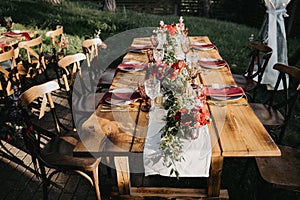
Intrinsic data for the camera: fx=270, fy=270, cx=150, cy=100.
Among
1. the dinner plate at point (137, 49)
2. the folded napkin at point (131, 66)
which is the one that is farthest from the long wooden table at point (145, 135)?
the dinner plate at point (137, 49)

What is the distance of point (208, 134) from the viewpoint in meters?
1.62

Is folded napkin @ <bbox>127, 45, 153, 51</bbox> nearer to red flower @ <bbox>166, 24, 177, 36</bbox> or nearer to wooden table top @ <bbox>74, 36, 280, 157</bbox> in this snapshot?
red flower @ <bbox>166, 24, 177, 36</bbox>

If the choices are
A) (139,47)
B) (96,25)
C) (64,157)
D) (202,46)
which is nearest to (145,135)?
(64,157)

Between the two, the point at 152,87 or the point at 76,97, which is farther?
the point at 76,97

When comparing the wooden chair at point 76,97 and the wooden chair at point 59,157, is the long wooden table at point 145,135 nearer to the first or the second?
the wooden chair at point 59,157

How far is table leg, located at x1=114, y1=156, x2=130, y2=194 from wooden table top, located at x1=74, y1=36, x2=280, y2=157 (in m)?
0.22

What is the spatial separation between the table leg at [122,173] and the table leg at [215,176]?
555 mm

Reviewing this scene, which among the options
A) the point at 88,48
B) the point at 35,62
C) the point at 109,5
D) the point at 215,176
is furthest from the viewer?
the point at 109,5

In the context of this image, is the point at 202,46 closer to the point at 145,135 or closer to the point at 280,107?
the point at 280,107

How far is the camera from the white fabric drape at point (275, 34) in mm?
4066

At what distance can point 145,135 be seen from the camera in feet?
5.38

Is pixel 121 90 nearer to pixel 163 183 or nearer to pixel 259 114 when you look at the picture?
pixel 163 183

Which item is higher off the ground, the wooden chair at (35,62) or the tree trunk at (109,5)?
the tree trunk at (109,5)

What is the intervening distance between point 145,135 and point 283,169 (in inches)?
40.7
